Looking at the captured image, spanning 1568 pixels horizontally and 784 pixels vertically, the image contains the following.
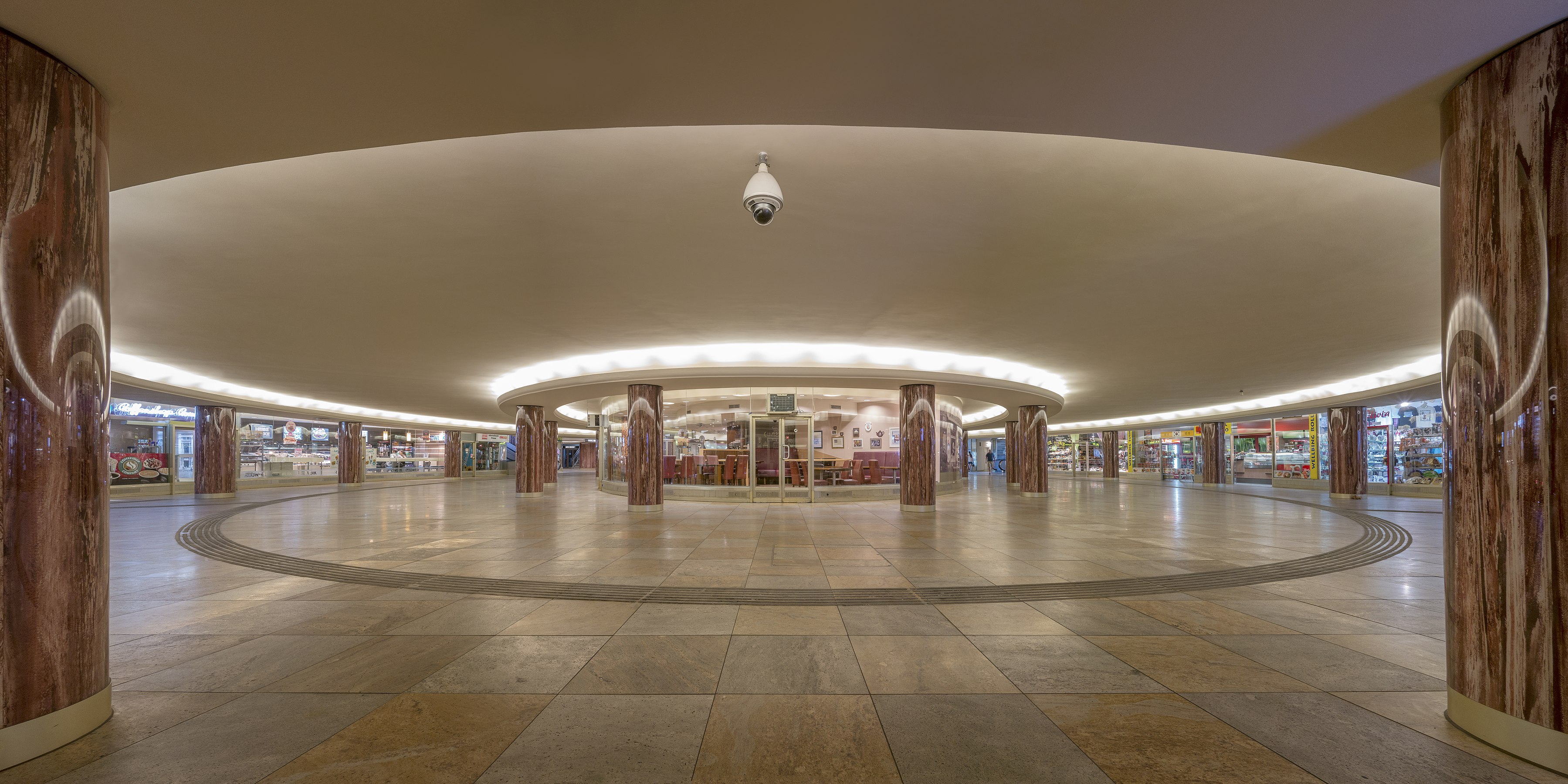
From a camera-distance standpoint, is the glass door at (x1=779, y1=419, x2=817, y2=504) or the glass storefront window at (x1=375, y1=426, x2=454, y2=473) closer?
the glass door at (x1=779, y1=419, x2=817, y2=504)

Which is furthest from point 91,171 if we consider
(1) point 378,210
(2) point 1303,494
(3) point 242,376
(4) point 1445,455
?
(2) point 1303,494

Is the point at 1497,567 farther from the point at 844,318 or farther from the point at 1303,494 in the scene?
the point at 1303,494

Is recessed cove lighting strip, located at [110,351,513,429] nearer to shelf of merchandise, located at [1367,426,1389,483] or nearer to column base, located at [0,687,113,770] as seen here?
column base, located at [0,687,113,770]

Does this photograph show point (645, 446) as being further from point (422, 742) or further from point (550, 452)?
point (550, 452)

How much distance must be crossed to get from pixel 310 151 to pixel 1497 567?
755cm

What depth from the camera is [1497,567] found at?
3250 millimetres

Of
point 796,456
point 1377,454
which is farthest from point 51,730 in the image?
point 1377,454

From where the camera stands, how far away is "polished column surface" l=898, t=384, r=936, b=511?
17.0 metres

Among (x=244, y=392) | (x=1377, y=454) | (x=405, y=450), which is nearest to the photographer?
(x=244, y=392)

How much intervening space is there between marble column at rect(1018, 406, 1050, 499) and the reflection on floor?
1534cm

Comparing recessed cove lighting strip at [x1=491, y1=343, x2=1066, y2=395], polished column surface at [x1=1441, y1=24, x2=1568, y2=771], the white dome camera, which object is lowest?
polished column surface at [x1=1441, y1=24, x2=1568, y2=771]

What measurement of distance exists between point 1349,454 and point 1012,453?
1263 centimetres

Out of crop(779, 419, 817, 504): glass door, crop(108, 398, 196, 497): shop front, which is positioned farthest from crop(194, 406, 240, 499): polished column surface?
crop(779, 419, 817, 504): glass door

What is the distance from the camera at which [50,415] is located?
3.27 metres
